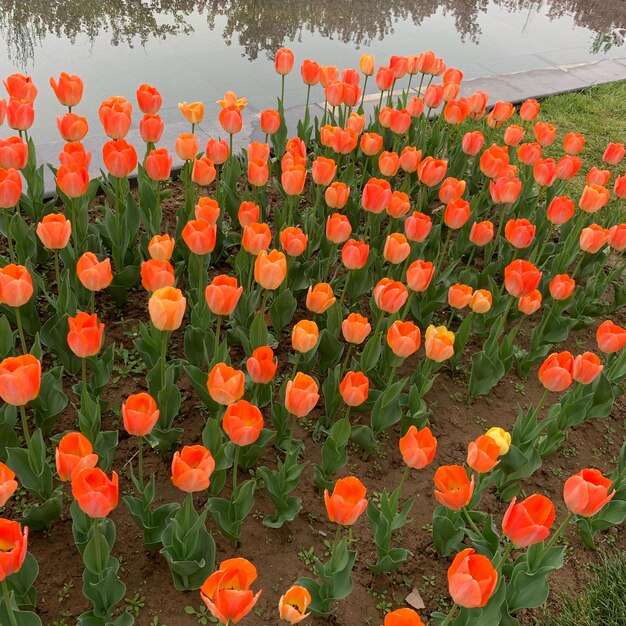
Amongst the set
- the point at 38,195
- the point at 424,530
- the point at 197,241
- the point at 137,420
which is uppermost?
the point at 197,241

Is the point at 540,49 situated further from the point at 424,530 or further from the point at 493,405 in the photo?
the point at 424,530

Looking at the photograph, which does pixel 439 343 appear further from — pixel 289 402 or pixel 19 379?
pixel 19 379

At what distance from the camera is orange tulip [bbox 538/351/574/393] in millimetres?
2174

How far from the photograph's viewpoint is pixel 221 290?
6.80 ft

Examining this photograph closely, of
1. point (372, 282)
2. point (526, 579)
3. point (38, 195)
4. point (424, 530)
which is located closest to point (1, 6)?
point (38, 195)

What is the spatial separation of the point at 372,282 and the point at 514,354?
0.73 meters

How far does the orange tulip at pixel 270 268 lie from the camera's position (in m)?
2.21

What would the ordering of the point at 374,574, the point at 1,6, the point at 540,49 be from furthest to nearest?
the point at 540,49, the point at 1,6, the point at 374,574

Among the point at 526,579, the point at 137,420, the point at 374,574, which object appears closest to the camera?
the point at 137,420

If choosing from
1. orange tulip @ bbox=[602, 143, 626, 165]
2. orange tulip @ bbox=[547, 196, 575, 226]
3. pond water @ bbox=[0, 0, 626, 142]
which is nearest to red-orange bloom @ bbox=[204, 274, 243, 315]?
orange tulip @ bbox=[547, 196, 575, 226]

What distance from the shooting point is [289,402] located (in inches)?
76.5

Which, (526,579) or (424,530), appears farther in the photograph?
(424,530)

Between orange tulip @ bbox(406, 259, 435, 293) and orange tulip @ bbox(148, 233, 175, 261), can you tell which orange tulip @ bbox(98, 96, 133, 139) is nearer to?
orange tulip @ bbox(148, 233, 175, 261)

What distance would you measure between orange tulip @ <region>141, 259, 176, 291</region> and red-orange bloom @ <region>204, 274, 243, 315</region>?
0.17 meters
